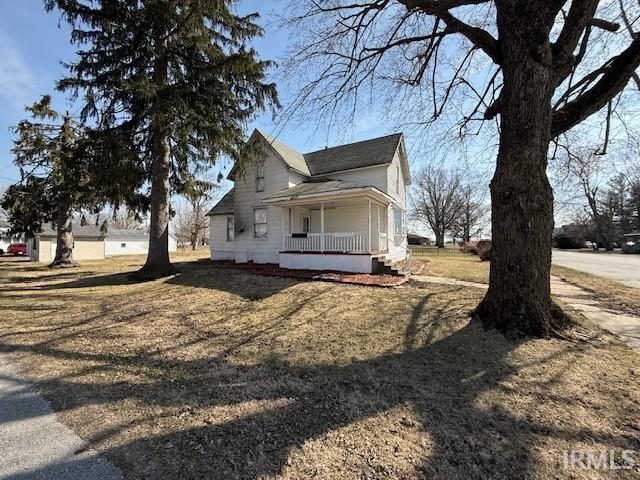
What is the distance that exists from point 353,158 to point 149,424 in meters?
14.7

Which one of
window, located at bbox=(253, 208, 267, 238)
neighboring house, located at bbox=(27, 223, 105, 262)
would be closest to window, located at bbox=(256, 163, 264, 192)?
window, located at bbox=(253, 208, 267, 238)

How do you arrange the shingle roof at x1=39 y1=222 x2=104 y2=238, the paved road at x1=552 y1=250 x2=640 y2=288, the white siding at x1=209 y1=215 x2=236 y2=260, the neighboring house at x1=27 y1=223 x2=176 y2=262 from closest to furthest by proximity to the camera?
the paved road at x1=552 y1=250 x2=640 y2=288 < the white siding at x1=209 y1=215 x2=236 y2=260 < the neighboring house at x1=27 y1=223 x2=176 y2=262 < the shingle roof at x1=39 y1=222 x2=104 y2=238

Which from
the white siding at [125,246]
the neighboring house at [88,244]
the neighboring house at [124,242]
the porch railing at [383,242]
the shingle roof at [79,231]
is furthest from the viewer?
the neighboring house at [124,242]

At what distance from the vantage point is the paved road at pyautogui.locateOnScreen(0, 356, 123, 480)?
2.21 meters

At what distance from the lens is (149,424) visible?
2834 millimetres

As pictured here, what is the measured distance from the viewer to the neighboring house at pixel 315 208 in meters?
12.3

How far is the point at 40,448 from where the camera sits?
2502mm

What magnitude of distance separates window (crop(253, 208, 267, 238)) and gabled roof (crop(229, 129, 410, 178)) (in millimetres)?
2794

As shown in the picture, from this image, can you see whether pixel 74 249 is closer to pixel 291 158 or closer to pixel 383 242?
pixel 291 158

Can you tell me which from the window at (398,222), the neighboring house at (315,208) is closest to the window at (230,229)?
the neighboring house at (315,208)

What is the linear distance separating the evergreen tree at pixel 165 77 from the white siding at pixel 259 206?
9.85 feet

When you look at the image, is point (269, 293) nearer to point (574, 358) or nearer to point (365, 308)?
point (365, 308)

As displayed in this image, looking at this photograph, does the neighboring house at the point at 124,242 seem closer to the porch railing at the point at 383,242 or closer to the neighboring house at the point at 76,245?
the neighboring house at the point at 76,245

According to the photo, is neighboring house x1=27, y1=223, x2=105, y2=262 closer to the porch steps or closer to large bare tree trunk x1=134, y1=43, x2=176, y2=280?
large bare tree trunk x1=134, y1=43, x2=176, y2=280
